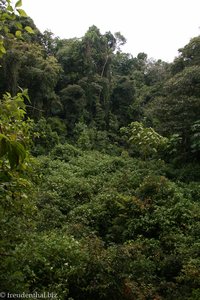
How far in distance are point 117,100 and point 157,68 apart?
475 centimetres

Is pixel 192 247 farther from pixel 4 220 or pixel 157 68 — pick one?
pixel 157 68

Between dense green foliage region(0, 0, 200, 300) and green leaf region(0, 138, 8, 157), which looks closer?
green leaf region(0, 138, 8, 157)

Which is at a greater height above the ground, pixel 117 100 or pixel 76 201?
→ pixel 117 100

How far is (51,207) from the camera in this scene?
8.10m

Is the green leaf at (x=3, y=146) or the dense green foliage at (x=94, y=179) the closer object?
the green leaf at (x=3, y=146)

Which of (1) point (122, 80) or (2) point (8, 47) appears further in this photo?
(1) point (122, 80)

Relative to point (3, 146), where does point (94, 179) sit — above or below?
below

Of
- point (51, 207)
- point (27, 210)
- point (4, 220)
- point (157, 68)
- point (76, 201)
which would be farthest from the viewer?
point (157, 68)

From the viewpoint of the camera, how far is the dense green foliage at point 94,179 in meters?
3.32

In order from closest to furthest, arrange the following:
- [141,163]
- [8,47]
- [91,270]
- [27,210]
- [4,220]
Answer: [27,210] < [4,220] < [91,270] < [141,163] < [8,47]

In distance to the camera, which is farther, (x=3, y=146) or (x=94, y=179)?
(x=94, y=179)

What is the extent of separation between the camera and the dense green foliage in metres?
3.32

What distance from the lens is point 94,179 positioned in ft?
34.6

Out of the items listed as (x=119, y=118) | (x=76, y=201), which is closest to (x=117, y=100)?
(x=119, y=118)
